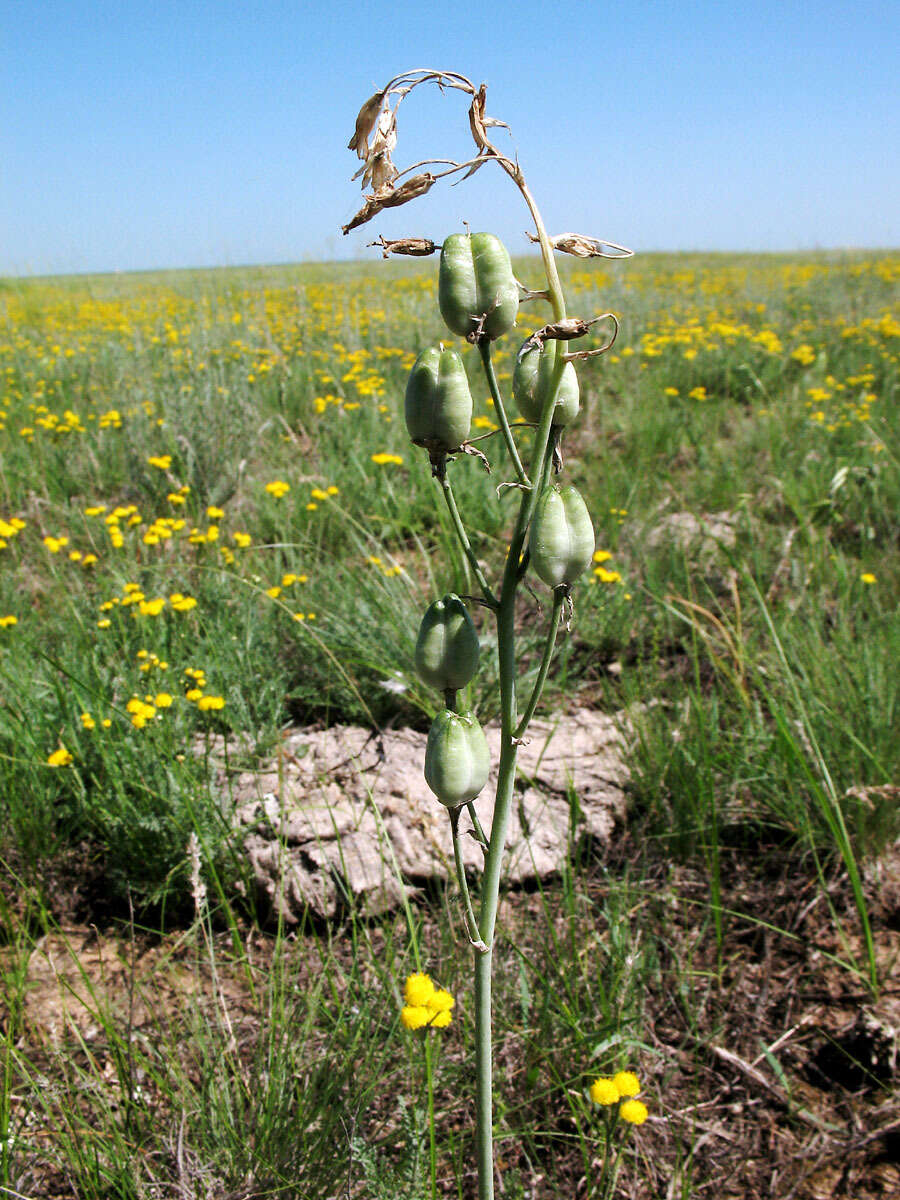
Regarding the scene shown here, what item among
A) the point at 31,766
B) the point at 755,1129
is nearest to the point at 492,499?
the point at 31,766

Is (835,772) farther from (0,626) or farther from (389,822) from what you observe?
(0,626)

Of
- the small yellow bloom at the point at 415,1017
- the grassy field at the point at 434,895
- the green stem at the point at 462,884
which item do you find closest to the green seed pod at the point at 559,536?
the green stem at the point at 462,884

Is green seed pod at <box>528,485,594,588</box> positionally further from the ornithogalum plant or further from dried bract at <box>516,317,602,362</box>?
dried bract at <box>516,317,602,362</box>

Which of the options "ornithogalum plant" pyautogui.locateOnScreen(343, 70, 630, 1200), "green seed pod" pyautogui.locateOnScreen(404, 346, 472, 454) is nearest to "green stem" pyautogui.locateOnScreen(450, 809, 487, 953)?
"ornithogalum plant" pyautogui.locateOnScreen(343, 70, 630, 1200)

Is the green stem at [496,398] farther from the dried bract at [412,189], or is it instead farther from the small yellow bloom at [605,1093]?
the small yellow bloom at [605,1093]

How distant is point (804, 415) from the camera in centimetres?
479

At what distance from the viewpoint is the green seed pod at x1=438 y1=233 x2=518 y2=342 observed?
771mm

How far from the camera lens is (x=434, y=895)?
1.91 meters

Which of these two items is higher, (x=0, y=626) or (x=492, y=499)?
(x=492, y=499)

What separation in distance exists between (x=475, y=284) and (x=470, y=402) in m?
0.11

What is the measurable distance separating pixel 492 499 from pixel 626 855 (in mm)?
1928

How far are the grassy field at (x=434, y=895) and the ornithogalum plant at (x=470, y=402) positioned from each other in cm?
50

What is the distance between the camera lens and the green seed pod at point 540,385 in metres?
0.82

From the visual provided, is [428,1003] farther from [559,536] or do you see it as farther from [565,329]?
[565,329]
